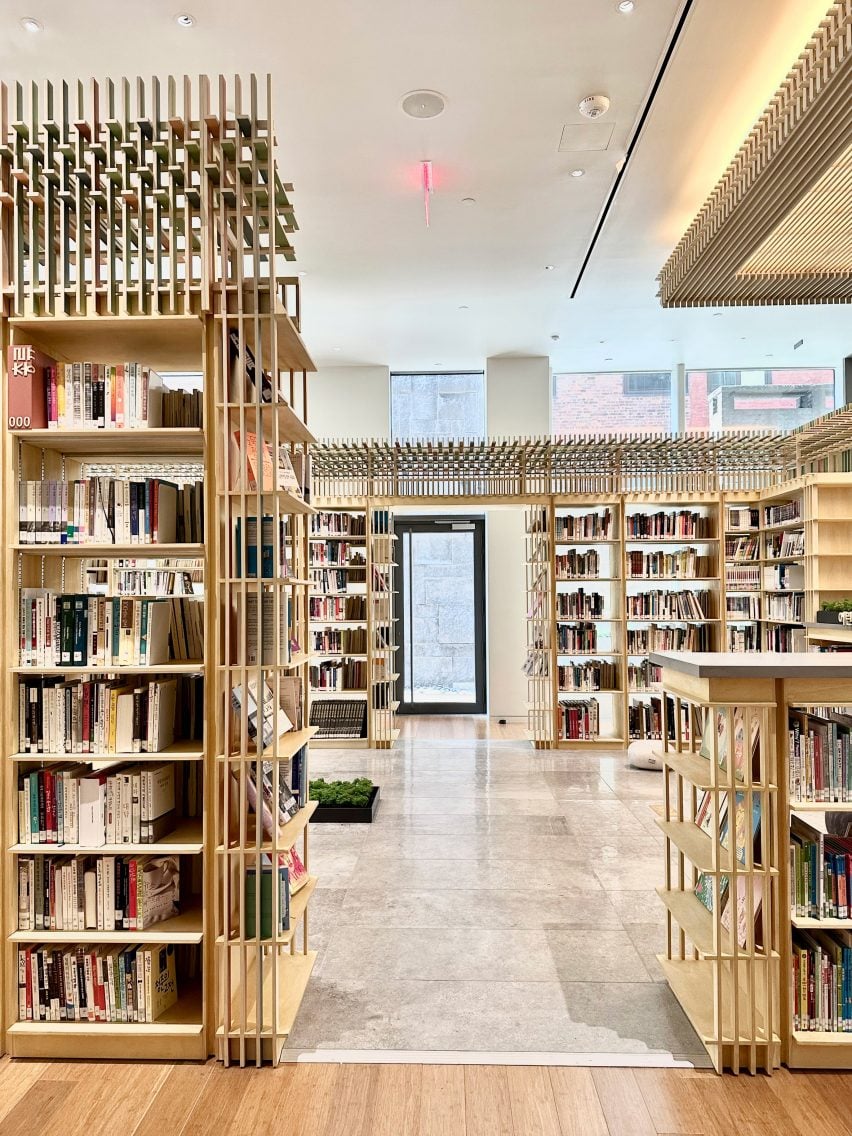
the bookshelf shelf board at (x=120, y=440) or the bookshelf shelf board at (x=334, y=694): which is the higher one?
the bookshelf shelf board at (x=120, y=440)

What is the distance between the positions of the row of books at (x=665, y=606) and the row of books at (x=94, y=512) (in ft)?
21.4

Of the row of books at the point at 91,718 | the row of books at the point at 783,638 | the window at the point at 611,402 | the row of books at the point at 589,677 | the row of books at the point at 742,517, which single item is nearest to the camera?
the row of books at the point at 91,718

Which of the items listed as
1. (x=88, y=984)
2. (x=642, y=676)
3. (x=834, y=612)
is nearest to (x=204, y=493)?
(x=88, y=984)

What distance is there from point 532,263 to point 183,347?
4.82 meters

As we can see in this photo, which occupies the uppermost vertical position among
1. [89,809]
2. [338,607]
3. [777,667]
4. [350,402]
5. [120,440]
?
[350,402]

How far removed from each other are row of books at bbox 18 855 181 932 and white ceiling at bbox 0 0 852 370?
156 inches

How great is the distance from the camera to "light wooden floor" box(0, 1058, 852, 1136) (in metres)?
2.36

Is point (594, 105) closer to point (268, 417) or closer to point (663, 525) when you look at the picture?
point (268, 417)

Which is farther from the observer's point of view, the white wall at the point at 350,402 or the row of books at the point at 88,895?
the white wall at the point at 350,402

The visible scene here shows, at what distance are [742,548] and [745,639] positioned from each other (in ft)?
3.31

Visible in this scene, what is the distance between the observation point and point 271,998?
282 cm

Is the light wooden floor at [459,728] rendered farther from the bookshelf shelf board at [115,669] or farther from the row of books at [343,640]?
the bookshelf shelf board at [115,669]

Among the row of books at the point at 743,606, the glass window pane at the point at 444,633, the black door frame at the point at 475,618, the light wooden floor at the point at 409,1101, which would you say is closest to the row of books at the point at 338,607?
the black door frame at the point at 475,618

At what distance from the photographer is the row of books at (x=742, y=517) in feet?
28.5
